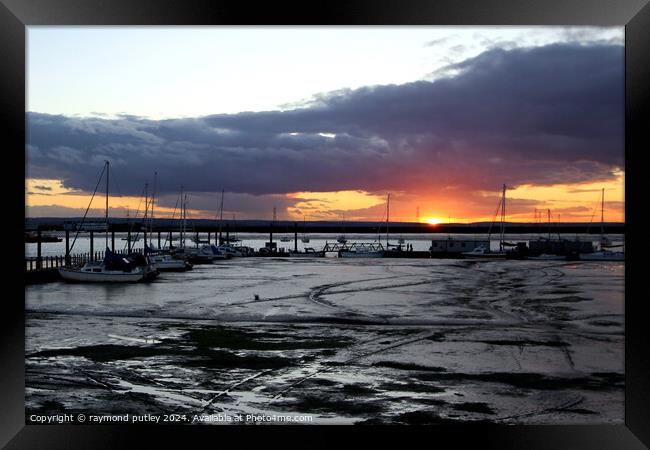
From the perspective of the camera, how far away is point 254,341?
1106 cm

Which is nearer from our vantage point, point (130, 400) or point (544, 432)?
point (544, 432)

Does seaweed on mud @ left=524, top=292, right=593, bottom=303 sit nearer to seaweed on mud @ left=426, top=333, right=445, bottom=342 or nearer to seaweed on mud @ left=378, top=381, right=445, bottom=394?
seaweed on mud @ left=426, top=333, right=445, bottom=342

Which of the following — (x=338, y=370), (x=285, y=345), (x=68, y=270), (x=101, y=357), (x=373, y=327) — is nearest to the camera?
(x=338, y=370)

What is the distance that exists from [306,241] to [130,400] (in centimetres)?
8997

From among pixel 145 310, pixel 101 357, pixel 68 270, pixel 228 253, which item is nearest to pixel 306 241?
pixel 228 253

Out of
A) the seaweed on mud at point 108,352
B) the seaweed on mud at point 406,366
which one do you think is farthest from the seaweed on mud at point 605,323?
the seaweed on mud at point 108,352

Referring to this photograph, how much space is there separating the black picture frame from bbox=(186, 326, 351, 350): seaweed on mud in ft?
17.9

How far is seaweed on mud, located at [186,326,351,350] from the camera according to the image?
10.5 meters

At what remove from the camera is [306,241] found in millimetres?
96875

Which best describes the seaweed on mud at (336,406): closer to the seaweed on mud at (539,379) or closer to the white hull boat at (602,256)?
the seaweed on mud at (539,379)

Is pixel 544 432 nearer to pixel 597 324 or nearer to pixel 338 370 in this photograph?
pixel 338 370

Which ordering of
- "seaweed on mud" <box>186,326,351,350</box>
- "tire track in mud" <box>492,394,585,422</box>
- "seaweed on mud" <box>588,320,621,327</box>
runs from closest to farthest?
1. "tire track in mud" <box>492,394,585,422</box>
2. "seaweed on mud" <box>186,326,351,350</box>
3. "seaweed on mud" <box>588,320,621,327</box>

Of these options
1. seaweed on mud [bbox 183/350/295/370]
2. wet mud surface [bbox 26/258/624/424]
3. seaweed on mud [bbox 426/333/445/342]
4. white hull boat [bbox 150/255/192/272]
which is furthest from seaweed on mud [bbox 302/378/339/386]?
white hull boat [bbox 150/255/192/272]

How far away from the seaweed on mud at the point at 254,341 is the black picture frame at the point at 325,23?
5.47 m
